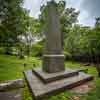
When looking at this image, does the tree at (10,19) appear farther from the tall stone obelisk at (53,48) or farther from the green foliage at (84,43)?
the tall stone obelisk at (53,48)

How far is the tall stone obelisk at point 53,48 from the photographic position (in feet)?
27.1

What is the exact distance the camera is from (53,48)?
861cm

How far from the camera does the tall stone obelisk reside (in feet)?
27.1

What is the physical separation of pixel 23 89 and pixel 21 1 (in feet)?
54.0

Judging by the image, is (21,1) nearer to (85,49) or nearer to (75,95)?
(85,49)

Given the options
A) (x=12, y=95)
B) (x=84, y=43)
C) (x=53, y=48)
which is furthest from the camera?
(x=84, y=43)

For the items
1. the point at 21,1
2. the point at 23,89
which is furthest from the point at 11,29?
the point at 23,89

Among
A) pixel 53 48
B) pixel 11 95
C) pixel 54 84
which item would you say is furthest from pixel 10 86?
pixel 53 48

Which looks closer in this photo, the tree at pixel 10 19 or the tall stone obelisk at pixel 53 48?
the tall stone obelisk at pixel 53 48

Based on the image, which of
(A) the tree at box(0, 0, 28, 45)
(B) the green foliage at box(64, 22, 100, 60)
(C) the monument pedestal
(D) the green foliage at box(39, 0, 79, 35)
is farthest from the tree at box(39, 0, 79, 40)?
(C) the monument pedestal

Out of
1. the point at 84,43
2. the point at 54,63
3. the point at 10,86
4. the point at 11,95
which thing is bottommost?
the point at 11,95

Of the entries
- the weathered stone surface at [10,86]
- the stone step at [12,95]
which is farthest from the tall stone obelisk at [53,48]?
the stone step at [12,95]

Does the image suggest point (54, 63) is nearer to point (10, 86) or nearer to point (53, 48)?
point (53, 48)

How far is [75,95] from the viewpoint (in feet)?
18.8
